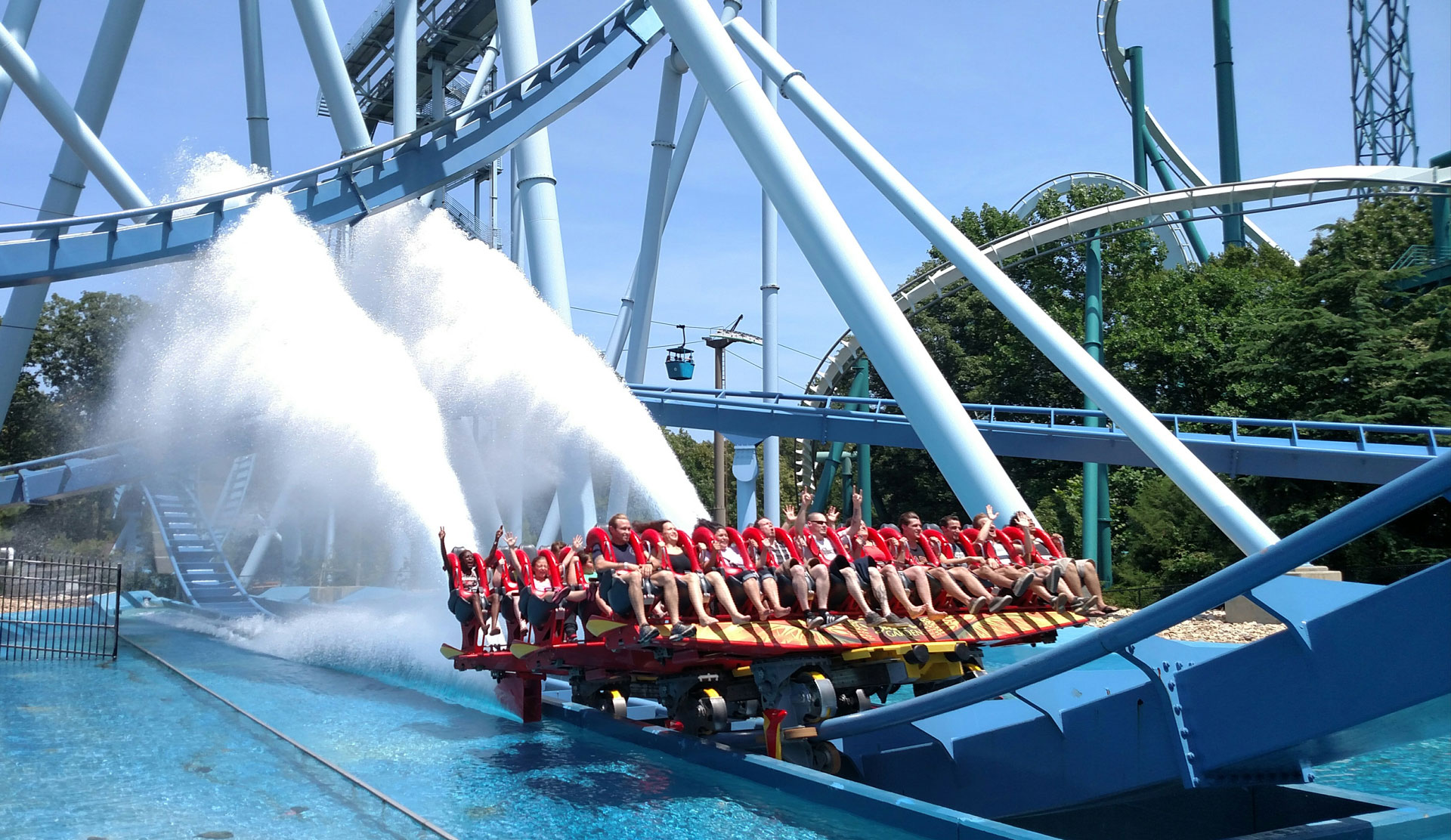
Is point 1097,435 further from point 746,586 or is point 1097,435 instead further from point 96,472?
point 96,472

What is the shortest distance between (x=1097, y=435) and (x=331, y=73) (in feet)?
40.1

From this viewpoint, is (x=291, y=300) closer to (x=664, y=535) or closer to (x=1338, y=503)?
(x=664, y=535)

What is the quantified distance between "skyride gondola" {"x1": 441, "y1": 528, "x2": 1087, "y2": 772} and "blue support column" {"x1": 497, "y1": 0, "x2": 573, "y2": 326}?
21.4ft

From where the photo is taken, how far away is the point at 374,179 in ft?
50.1

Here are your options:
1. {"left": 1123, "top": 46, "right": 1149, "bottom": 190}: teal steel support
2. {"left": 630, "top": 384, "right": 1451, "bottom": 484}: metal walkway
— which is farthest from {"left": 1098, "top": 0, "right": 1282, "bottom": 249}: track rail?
{"left": 630, "top": 384, "right": 1451, "bottom": 484}: metal walkway

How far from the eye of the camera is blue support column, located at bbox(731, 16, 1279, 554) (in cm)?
902

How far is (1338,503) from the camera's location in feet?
57.3

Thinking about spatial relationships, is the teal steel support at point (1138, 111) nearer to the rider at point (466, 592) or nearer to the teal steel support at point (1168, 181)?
the teal steel support at point (1168, 181)

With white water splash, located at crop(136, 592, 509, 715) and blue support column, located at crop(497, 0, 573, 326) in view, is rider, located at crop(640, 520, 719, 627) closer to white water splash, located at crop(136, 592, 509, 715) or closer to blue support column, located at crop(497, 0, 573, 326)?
white water splash, located at crop(136, 592, 509, 715)

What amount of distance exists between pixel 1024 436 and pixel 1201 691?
13314mm

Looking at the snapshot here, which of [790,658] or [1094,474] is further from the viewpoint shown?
[1094,474]

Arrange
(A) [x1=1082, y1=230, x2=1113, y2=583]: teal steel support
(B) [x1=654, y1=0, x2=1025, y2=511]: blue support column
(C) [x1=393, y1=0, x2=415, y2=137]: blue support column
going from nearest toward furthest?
(B) [x1=654, y1=0, x2=1025, y2=511]: blue support column, (C) [x1=393, y1=0, x2=415, y2=137]: blue support column, (A) [x1=1082, y1=230, x2=1113, y2=583]: teal steel support

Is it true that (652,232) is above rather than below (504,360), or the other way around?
above

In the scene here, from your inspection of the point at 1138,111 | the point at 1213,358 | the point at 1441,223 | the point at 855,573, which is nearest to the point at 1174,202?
the point at 1441,223
